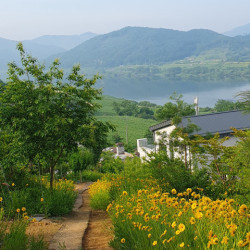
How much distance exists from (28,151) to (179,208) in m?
5.16

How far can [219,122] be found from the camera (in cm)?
2008

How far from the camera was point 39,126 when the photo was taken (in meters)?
8.66

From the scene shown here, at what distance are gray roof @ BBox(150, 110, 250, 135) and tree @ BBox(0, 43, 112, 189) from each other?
1082 centimetres

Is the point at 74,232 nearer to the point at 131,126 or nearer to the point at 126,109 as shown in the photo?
the point at 131,126

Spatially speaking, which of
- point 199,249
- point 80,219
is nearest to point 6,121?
point 80,219

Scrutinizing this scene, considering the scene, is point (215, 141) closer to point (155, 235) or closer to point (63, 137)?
point (63, 137)

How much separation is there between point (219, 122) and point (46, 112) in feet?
44.6

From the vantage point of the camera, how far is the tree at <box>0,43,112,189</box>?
842 centimetres

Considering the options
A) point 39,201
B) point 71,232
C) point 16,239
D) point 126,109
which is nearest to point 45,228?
point 71,232

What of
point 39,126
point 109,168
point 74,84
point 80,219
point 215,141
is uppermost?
point 74,84

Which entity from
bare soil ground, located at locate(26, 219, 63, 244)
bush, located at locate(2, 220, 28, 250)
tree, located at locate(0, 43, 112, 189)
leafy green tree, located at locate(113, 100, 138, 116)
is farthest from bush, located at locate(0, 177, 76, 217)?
leafy green tree, located at locate(113, 100, 138, 116)

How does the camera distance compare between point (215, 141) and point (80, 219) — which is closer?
point (80, 219)

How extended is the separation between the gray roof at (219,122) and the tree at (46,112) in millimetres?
10819

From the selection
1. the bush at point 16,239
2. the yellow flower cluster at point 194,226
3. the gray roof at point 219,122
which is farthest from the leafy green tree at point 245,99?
the gray roof at point 219,122
